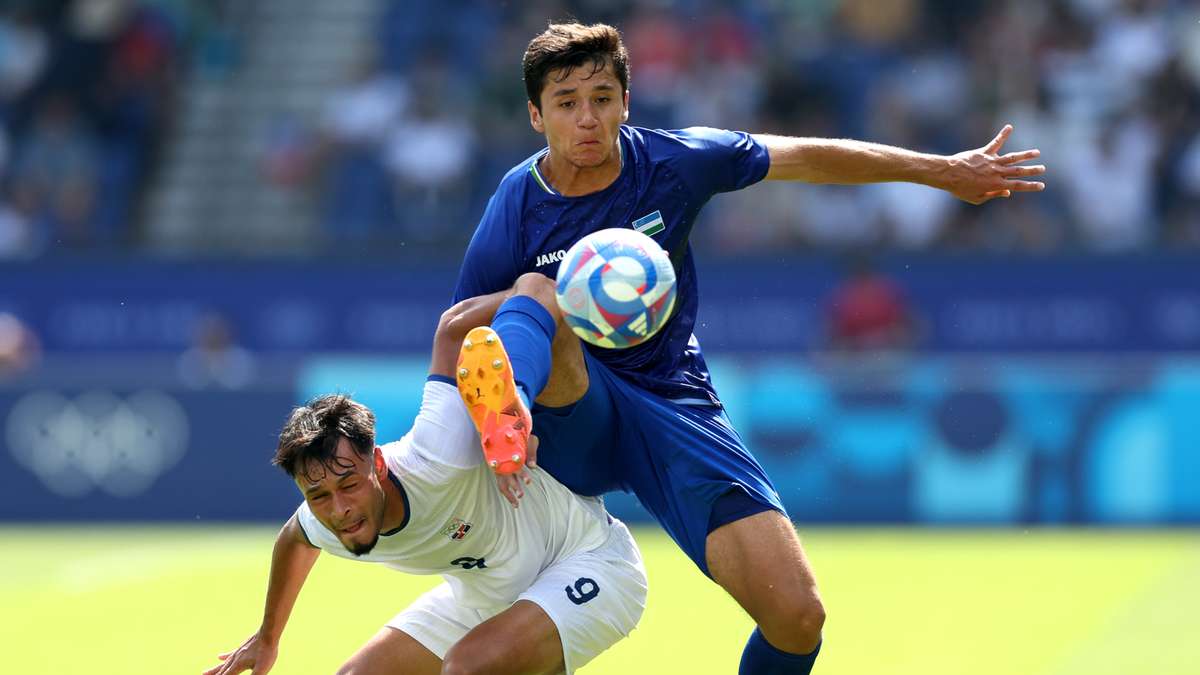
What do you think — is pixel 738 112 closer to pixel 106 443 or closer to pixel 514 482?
pixel 106 443

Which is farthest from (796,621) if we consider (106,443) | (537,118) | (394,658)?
(106,443)

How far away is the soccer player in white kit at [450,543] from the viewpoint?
19.6ft

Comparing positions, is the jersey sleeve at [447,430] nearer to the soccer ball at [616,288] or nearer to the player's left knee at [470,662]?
the soccer ball at [616,288]

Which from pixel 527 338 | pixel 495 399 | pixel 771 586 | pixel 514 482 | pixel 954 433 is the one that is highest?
pixel 527 338

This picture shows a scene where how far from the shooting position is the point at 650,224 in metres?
6.46

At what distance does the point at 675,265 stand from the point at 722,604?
5.20 meters

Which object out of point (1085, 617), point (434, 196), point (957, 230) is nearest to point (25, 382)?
point (434, 196)

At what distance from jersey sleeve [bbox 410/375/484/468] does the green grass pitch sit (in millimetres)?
3102

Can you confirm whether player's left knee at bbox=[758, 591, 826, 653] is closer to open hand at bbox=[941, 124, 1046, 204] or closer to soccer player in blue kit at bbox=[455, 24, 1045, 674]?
soccer player in blue kit at bbox=[455, 24, 1045, 674]

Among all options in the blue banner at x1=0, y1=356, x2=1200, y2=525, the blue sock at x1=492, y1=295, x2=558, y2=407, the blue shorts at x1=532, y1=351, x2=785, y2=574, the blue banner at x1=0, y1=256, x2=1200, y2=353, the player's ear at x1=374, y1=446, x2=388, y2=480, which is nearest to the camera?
the blue sock at x1=492, y1=295, x2=558, y2=407

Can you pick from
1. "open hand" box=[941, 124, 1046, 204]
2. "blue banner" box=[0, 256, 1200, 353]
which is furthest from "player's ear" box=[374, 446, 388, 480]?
"blue banner" box=[0, 256, 1200, 353]

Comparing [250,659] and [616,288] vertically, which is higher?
[616,288]

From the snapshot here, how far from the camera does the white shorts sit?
20.5 feet

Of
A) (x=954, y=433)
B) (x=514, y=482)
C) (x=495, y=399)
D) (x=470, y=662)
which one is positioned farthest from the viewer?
(x=954, y=433)
